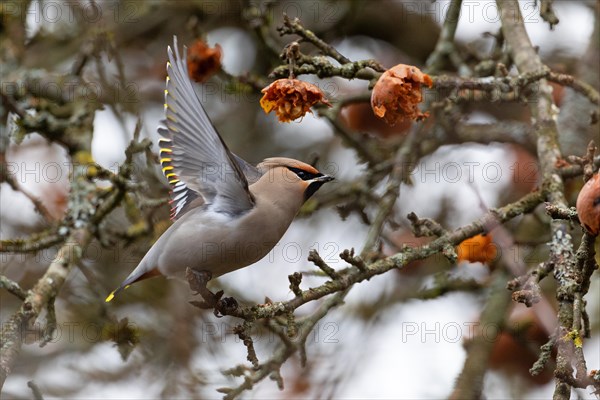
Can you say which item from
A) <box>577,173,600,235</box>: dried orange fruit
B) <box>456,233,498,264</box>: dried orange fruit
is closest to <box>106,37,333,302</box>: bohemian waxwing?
<box>456,233,498,264</box>: dried orange fruit

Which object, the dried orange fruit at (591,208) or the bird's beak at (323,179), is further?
the bird's beak at (323,179)

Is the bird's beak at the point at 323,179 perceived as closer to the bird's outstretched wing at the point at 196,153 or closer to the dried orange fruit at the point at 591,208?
the bird's outstretched wing at the point at 196,153

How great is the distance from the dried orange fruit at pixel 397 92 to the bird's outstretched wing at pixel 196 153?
516mm

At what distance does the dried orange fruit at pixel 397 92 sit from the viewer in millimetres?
2840

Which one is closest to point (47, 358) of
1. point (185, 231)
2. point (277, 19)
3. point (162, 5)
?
point (185, 231)

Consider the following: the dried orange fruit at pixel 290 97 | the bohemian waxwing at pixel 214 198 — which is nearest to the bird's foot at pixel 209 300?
the bohemian waxwing at pixel 214 198

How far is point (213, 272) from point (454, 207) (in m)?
2.32

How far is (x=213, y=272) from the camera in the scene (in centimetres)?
332

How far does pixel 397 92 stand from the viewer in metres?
2.85

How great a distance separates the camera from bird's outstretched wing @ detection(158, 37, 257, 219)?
118 inches

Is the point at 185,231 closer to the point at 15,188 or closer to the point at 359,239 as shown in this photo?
the point at 15,188

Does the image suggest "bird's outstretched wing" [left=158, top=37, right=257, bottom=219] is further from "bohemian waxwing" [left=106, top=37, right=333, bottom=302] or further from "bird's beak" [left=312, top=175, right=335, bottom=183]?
"bird's beak" [left=312, top=175, right=335, bottom=183]

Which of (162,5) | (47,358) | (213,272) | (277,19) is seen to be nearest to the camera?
(213,272)

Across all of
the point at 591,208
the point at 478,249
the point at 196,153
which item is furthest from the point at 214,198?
the point at 591,208
